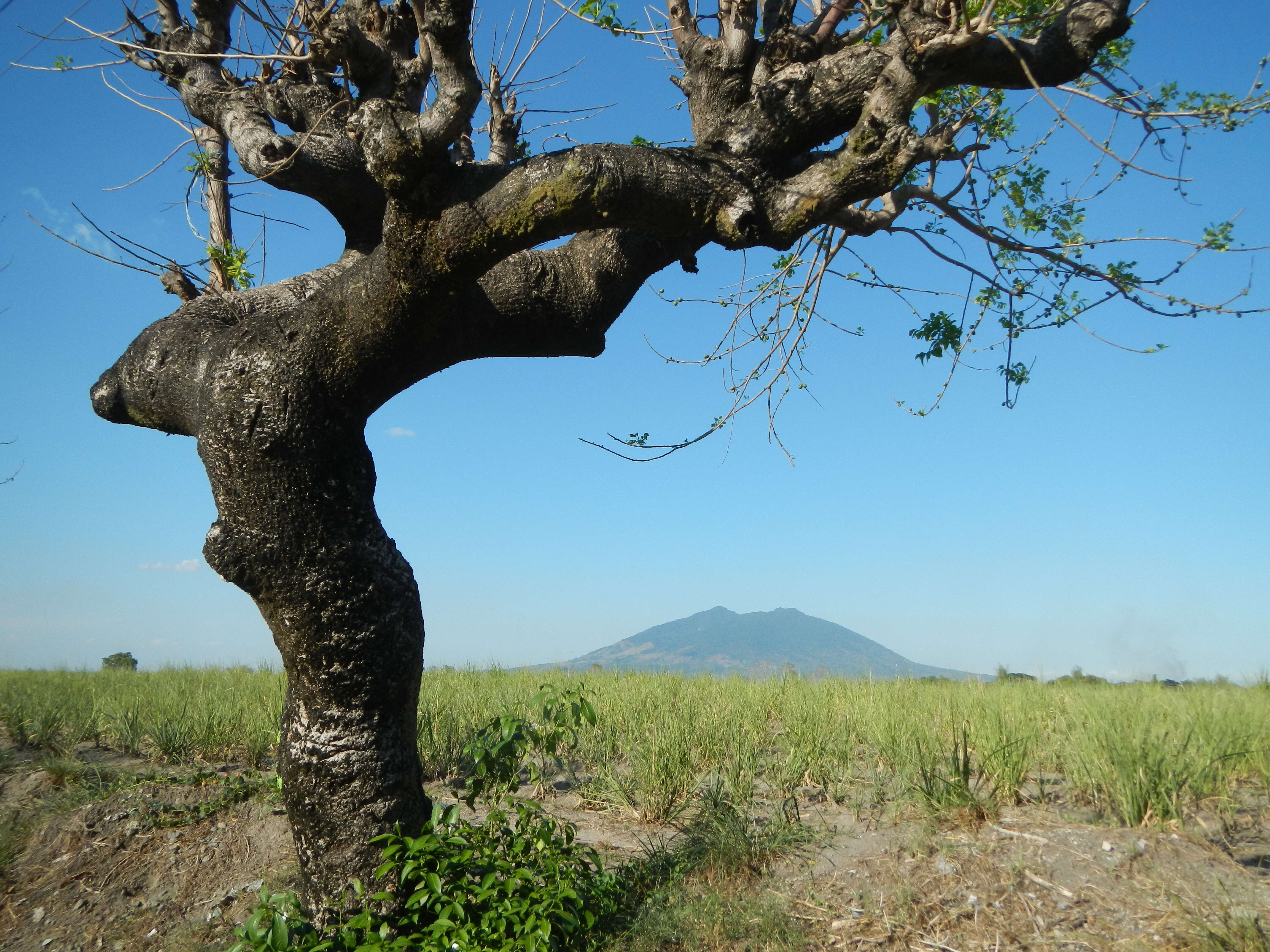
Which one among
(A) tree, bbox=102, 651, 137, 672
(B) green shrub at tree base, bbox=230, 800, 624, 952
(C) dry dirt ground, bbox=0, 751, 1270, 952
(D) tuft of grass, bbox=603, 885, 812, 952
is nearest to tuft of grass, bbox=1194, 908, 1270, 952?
(C) dry dirt ground, bbox=0, 751, 1270, 952

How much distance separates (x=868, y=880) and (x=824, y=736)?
1.61 m

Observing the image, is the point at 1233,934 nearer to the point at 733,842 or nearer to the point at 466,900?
the point at 733,842

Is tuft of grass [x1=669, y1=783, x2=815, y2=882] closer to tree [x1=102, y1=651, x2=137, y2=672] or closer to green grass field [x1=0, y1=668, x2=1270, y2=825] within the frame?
green grass field [x1=0, y1=668, x2=1270, y2=825]

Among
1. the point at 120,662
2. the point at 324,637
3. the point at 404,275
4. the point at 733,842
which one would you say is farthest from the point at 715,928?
the point at 120,662

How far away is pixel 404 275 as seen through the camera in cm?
310

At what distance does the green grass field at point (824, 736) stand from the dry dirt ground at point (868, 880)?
18cm

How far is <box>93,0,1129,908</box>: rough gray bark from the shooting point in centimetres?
298

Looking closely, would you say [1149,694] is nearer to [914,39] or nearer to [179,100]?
[914,39]

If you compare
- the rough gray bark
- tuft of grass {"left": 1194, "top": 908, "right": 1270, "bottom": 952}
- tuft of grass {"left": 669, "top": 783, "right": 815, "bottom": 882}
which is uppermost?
the rough gray bark

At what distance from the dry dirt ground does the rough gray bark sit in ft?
4.76

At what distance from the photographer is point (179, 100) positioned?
15.0 feet

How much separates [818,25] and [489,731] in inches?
156

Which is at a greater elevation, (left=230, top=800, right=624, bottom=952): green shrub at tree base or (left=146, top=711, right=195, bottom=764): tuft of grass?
(left=146, top=711, right=195, bottom=764): tuft of grass

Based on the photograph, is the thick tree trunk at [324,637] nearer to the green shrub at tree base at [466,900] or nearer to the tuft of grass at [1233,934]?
the green shrub at tree base at [466,900]
